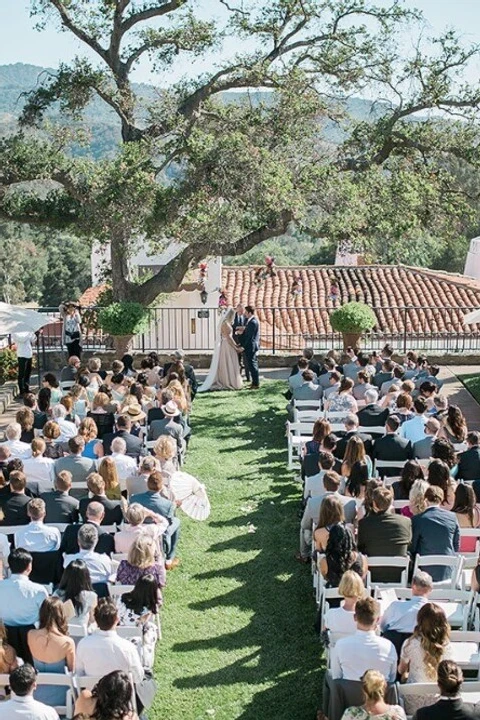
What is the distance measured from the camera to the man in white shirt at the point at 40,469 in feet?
36.2

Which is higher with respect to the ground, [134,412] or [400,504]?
[134,412]

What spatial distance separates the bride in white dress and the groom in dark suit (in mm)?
204

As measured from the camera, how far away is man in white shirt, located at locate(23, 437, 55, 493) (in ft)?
36.2

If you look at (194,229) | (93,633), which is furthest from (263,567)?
(194,229)

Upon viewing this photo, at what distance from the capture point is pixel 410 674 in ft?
22.4

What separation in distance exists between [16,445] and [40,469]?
83 centimetres

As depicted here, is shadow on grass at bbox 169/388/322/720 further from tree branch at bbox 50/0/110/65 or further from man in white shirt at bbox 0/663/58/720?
tree branch at bbox 50/0/110/65

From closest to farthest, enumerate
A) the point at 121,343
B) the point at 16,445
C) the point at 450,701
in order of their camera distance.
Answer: the point at 450,701, the point at 16,445, the point at 121,343

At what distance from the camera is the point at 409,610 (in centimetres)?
746

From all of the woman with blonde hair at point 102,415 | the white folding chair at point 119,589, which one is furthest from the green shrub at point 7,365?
the white folding chair at point 119,589

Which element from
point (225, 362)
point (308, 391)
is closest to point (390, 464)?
point (308, 391)

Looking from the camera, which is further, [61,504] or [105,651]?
[61,504]

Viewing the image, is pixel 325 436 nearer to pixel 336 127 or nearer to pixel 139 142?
pixel 139 142

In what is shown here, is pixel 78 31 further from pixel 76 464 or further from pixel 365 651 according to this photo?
pixel 365 651
